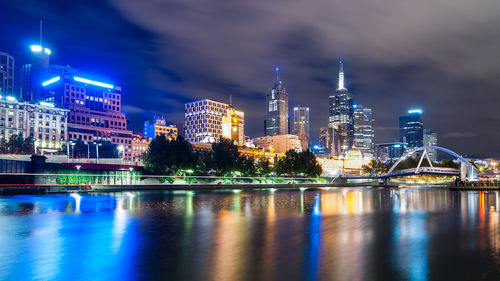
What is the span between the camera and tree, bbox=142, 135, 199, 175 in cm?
8850

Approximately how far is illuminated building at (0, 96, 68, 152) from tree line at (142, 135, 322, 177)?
51.5 meters

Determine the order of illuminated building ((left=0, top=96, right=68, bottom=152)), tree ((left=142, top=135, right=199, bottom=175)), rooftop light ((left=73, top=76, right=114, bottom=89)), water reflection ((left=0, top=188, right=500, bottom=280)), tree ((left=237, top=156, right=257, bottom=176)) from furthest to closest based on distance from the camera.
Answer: rooftop light ((left=73, top=76, right=114, bottom=89)), illuminated building ((left=0, top=96, right=68, bottom=152)), tree ((left=237, top=156, right=257, bottom=176)), tree ((left=142, top=135, right=199, bottom=175)), water reflection ((left=0, top=188, right=500, bottom=280))

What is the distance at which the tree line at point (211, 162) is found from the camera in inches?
3514

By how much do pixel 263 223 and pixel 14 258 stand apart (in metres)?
15.6

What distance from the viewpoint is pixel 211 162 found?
108 metres

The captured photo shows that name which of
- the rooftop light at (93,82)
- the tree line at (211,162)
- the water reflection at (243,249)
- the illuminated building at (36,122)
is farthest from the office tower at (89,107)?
the water reflection at (243,249)

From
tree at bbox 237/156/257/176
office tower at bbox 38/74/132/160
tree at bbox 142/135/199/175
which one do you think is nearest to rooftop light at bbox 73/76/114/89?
office tower at bbox 38/74/132/160

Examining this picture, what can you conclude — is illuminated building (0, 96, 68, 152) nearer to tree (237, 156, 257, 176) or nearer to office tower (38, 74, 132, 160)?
office tower (38, 74, 132, 160)

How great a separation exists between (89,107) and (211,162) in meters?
107

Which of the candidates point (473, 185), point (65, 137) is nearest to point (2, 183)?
point (65, 137)

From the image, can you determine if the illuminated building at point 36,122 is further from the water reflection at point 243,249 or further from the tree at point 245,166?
the water reflection at point 243,249

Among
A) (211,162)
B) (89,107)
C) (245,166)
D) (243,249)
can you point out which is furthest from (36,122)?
(243,249)

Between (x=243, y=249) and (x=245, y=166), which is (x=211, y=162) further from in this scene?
(x=243, y=249)

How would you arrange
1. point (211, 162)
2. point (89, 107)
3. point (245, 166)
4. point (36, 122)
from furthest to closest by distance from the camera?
point (89, 107), point (36, 122), point (245, 166), point (211, 162)
